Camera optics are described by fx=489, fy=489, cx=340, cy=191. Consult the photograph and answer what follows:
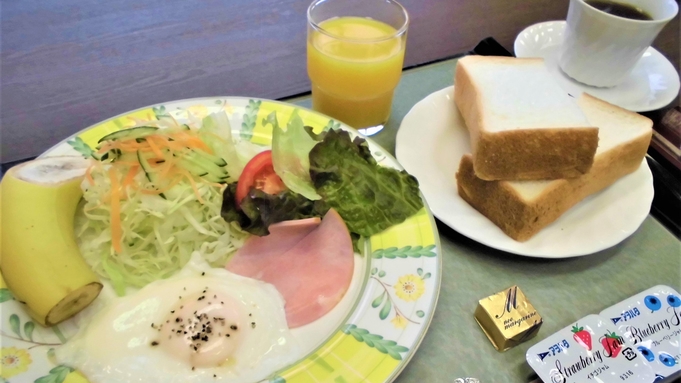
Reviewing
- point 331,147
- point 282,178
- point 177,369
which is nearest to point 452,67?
point 331,147

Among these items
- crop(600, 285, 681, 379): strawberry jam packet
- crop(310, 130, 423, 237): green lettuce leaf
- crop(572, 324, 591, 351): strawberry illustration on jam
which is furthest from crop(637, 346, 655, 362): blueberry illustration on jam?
crop(310, 130, 423, 237): green lettuce leaf

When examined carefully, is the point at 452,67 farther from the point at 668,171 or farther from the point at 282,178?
the point at 282,178

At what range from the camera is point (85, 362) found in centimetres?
97

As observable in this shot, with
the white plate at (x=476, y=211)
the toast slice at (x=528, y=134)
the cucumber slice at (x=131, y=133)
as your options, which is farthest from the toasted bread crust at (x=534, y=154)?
the cucumber slice at (x=131, y=133)

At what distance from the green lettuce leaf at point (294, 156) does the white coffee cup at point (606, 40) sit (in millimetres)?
1057

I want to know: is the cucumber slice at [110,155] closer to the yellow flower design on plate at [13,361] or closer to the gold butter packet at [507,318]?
the yellow flower design on plate at [13,361]

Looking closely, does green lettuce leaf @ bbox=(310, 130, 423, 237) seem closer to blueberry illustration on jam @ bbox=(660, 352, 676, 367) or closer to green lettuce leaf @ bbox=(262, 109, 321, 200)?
green lettuce leaf @ bbox=(262, 109, 321, 200)

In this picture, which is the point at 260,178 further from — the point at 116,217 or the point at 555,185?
the point at 555,185

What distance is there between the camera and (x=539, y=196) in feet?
4.25

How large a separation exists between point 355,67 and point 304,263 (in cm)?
66

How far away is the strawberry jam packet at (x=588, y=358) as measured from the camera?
1.05 m

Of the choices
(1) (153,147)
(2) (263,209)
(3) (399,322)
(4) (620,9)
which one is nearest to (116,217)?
(1) (153,147)

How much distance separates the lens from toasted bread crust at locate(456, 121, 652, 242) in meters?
1.30

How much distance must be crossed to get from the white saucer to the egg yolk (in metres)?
1.45
